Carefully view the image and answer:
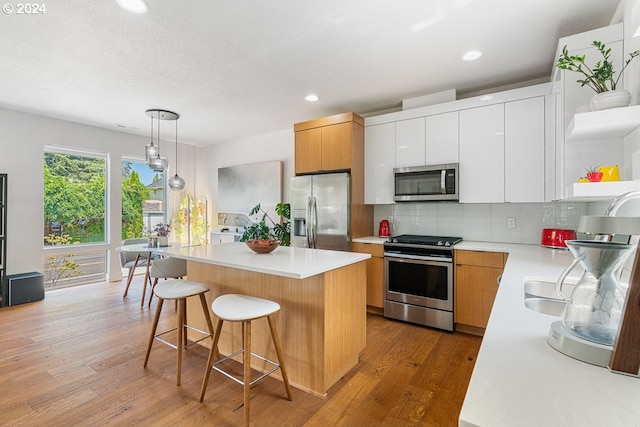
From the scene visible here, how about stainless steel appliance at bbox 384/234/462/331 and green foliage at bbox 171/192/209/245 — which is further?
green foliage at bbox 171/192/209/245

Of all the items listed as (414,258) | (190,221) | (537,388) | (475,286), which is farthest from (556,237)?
(190,221)

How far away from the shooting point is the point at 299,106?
396cm

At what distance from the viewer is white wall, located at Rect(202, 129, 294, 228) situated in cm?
516

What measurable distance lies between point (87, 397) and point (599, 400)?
267 cm

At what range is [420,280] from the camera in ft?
10.5

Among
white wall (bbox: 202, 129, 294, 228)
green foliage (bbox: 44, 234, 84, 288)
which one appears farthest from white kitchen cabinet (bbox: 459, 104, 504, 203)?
green foliage (bbox: 44, 234, 84, 288)

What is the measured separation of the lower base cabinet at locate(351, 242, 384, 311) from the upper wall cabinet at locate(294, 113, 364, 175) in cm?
101

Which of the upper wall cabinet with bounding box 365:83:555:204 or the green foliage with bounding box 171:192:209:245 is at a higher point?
the upper wall cabinet with bounding box 365:83:555:204

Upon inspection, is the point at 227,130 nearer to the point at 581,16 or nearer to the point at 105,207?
the point at 105,207

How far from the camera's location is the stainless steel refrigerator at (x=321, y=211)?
11.9 feet

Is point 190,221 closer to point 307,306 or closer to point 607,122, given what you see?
point 307,306

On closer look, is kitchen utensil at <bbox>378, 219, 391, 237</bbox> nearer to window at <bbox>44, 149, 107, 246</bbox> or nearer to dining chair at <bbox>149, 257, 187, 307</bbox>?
dining chair at <bbox>149, 257, 187, 307</bbox>

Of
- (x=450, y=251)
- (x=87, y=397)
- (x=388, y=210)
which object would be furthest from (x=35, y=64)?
(x=450, y=251)

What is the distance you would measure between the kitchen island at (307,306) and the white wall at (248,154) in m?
2.89
